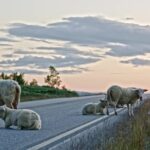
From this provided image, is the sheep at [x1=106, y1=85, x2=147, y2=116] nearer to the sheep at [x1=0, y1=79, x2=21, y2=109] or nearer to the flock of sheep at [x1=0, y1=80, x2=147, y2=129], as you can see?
the flock of sheep at [x1=0, y1=80, x2=147, y2=129]

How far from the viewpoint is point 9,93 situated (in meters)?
24.0

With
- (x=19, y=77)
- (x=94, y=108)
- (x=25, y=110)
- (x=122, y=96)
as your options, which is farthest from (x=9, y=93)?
(x=19, y=77)

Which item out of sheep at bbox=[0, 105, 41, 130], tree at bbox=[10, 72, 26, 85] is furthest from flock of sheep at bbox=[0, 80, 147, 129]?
tree at bbox=[10, 72, 26, 85]

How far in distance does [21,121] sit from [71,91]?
225 ft

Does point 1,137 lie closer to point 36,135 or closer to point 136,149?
point 36,135

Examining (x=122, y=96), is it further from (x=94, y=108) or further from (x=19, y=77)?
(x=19, y=77)

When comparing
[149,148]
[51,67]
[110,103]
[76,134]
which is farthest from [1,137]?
[51,67]

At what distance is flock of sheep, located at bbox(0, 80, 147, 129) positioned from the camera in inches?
733

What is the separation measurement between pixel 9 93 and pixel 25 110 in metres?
5.15

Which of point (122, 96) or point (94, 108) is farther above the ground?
point (122, 96)

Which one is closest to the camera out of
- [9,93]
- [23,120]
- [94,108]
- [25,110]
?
[23,120]

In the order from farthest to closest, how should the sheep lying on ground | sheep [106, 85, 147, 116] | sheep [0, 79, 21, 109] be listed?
sheep [106, 85, 147, 116], the sheep lying on ground, sheep [0, 79, 21, 109]

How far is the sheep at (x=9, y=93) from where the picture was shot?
2402 centimetres

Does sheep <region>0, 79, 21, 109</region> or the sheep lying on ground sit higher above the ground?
sheep <region>0, 79, 21, 109</region>
